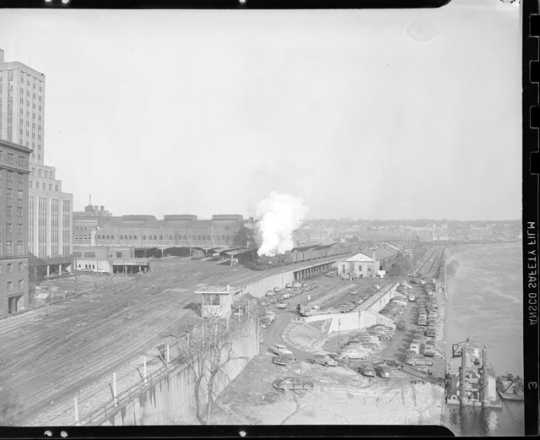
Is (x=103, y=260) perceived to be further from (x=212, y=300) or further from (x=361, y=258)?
(x=361, y=258)

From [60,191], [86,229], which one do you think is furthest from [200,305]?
[60,191]

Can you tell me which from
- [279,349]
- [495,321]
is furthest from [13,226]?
[495,321]

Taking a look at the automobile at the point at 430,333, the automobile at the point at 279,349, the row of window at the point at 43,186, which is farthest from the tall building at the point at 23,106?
the automobile at the point at 430,333

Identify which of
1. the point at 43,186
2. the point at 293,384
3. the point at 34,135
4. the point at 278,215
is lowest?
the point at 293,384

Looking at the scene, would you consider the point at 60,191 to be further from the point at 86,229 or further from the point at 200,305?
the point at 200,305

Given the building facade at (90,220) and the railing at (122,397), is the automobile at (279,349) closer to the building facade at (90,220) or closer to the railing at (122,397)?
the railing at (122,397)
